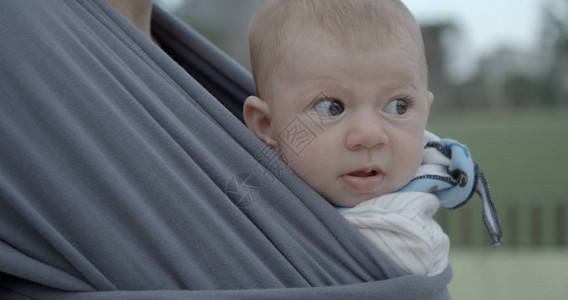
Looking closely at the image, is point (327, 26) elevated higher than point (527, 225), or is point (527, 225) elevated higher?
point (327, 26)

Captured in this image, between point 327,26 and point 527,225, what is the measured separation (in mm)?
7986

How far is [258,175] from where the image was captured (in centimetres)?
109

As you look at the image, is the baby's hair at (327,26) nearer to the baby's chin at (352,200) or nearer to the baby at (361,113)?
the baby at (361,113)

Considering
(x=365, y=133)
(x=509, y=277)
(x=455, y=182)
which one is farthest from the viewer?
(x=509, y=277)

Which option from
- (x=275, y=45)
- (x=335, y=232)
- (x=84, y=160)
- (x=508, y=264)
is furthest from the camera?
(x=508, y=264)

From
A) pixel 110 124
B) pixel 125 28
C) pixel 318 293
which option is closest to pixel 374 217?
pixel 318 293

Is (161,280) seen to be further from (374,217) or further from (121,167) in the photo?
(374,217)

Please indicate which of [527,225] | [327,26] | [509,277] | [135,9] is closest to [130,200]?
[327,26]

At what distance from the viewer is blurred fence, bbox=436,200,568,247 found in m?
7.76

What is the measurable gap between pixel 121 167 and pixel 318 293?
42 cm

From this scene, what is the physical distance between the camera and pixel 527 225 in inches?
321

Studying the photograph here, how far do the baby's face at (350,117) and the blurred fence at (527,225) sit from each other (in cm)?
715

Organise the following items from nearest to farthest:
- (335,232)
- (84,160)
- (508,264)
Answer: (84,160), (335,232), (508,264)

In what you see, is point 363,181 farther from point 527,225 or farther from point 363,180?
point 527,225
